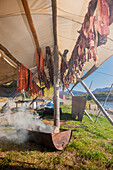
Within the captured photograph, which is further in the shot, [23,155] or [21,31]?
[21,31]

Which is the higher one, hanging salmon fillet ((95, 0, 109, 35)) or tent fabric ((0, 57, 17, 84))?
hanging salmon fillet ((95, 0, 109, 35))

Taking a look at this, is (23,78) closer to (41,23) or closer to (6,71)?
(6,71)

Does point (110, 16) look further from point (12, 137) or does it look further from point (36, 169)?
point (12, 137)

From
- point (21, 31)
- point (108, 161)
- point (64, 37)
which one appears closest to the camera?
point (108, 161)

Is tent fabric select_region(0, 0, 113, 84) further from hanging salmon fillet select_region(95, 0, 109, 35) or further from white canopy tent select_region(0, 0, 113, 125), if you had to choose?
hanging salmon fillet select_region(95, 0, 109, 35)

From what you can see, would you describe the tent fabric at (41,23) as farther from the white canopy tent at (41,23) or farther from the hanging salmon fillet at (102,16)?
the hanging salmon fillet at (102,16)

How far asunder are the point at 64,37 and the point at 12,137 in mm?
5299

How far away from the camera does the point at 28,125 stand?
4410 millimetres

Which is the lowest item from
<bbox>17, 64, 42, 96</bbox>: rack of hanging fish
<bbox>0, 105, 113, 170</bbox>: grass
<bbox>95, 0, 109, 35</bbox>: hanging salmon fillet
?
<bbox>0, 105, 113, 170</bbox>: grass

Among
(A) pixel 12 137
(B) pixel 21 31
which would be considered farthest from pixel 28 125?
(B) pixel 21 31

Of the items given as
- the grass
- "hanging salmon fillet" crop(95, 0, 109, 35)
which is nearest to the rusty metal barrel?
the grass

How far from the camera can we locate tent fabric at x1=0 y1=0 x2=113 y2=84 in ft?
7.51

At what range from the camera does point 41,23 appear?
2971 millimetres

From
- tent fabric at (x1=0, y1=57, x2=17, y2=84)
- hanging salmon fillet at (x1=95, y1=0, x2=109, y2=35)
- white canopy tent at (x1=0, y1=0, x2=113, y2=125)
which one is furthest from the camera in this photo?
tent fabric at (x1=0, y1=57, x2=17, y2=84)
